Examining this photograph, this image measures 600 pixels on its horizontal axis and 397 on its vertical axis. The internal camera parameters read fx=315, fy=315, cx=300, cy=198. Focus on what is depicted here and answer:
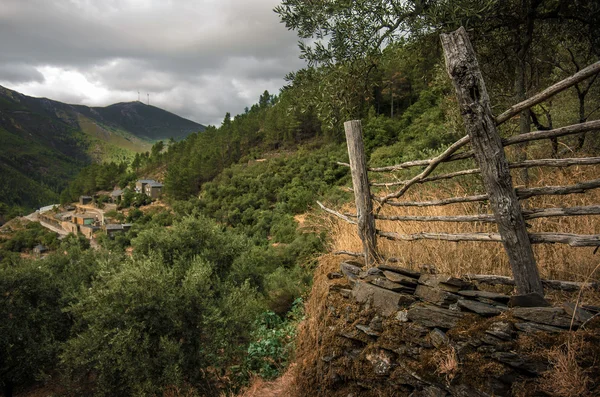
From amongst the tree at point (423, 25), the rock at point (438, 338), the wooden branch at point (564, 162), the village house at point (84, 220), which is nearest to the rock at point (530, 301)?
the rock at point (438, 338)

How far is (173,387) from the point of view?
7.05m

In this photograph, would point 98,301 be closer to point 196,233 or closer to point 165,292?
point 165,292

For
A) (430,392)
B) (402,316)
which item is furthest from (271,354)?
(430,392)

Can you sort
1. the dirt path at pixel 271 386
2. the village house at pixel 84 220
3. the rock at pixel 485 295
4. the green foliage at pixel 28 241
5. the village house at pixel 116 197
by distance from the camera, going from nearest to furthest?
the rock at pixel 485 295 → the dirt path at pixel 271 386 → the green foliage at pixel 28 241 → the village house at pixel 84 220 → the village house at pixel 116 197

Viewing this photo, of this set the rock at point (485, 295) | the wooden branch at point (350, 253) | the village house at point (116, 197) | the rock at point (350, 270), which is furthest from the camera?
the village house at point (116, 197)

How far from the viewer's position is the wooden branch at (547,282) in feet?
7.11

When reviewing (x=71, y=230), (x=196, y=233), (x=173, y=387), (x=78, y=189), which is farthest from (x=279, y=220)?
(x=78, y=189)

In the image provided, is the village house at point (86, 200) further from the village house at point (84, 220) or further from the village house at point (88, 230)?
the village house at point (88, 230)

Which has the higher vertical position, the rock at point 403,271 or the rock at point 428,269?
the rock at point 403,271

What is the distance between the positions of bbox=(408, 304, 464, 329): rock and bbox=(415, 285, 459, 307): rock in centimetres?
7

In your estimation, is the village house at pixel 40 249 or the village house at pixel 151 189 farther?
the village house at pixel 151 189

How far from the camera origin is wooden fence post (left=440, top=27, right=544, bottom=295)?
2.32m

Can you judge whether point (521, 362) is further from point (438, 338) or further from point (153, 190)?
point (153, 190)

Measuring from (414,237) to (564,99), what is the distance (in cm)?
778
